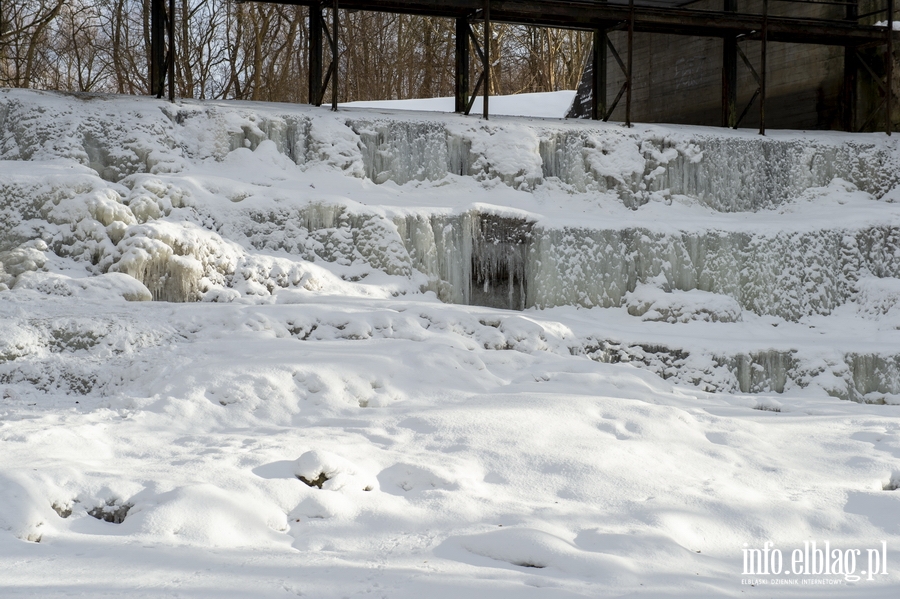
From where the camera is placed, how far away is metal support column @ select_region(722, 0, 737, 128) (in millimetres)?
14273

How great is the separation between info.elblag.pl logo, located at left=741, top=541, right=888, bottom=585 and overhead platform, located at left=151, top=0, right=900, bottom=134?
8.24m

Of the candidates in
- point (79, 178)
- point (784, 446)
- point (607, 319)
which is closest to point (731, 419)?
point (784, 446)

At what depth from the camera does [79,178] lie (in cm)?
863

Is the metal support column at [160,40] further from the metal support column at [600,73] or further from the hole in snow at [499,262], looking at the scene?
the metal support column at [600,73]

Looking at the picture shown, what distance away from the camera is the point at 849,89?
14.1 metres

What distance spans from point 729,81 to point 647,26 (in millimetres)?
1685

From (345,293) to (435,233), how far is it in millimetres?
1435

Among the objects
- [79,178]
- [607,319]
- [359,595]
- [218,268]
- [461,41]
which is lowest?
[359,595]

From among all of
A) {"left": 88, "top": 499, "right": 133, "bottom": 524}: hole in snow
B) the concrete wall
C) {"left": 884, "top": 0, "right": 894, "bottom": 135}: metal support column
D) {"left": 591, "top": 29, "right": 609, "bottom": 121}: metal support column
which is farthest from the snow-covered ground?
{"left": 591, "top": 29, "right": 609, "bottom": 121}: metal support column

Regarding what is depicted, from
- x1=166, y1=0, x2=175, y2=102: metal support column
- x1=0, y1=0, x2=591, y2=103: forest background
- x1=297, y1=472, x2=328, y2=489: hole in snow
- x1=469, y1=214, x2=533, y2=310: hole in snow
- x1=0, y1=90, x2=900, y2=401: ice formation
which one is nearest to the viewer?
x1=297, y1=472, x2=328, y2=489: hole in snow

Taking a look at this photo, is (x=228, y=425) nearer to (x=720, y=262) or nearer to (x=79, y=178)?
(x=79, y=178)

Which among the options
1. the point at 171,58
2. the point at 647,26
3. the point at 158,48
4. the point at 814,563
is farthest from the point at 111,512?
the point at 647,26

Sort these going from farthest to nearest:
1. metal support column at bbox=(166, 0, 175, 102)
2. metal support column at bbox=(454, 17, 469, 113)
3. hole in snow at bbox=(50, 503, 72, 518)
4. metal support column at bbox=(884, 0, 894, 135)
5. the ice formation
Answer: metal support column at bbox=(884, 0, 894, 135)
metal support column at bbox=(454, 17, 469, 113)
metal support column at bbox=(166, 0, 175, 102)
the ice formation
hole in snow at bbox=(50, 503, 72, 518)

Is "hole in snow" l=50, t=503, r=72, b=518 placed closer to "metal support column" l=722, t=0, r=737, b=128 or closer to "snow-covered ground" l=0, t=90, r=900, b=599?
"snow-covered ground" l=0, t=90, r=900, b=599
